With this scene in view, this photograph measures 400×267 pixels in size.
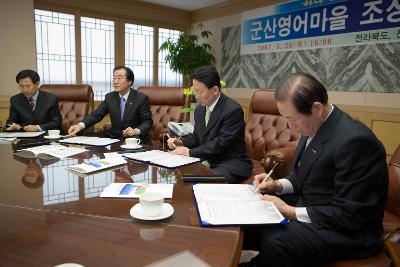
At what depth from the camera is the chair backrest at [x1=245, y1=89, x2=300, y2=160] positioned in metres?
2.73

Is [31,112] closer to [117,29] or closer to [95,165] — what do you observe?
[95,165]

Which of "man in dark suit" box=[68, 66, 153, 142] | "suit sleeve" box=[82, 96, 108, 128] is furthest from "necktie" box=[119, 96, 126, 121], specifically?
"suit sleeve" box=[82, 96, 108, 128]

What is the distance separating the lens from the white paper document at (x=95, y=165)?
1.40 metres

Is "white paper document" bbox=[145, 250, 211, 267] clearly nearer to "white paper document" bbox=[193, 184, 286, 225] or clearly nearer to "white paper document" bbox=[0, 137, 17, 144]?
"white paper document" bbox=[193, 184, 286, 225]

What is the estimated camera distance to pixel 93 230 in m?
0.83

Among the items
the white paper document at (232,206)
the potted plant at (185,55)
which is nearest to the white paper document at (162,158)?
the white paper document at (232,206)

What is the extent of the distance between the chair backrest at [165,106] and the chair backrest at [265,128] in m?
0.87

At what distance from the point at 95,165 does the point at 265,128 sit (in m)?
1.79

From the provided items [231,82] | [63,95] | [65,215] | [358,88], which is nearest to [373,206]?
[65,215]

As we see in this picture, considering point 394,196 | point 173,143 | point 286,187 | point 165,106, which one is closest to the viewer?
point 286,187

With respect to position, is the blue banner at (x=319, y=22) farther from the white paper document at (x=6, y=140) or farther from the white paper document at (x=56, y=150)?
the white paper document at (x=6, y=140)

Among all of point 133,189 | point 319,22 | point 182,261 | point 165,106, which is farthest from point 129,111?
point 319,22

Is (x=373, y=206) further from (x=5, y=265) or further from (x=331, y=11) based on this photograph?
(x=331, y=11)

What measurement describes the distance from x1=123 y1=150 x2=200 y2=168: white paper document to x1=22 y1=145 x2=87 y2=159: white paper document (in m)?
0.32
